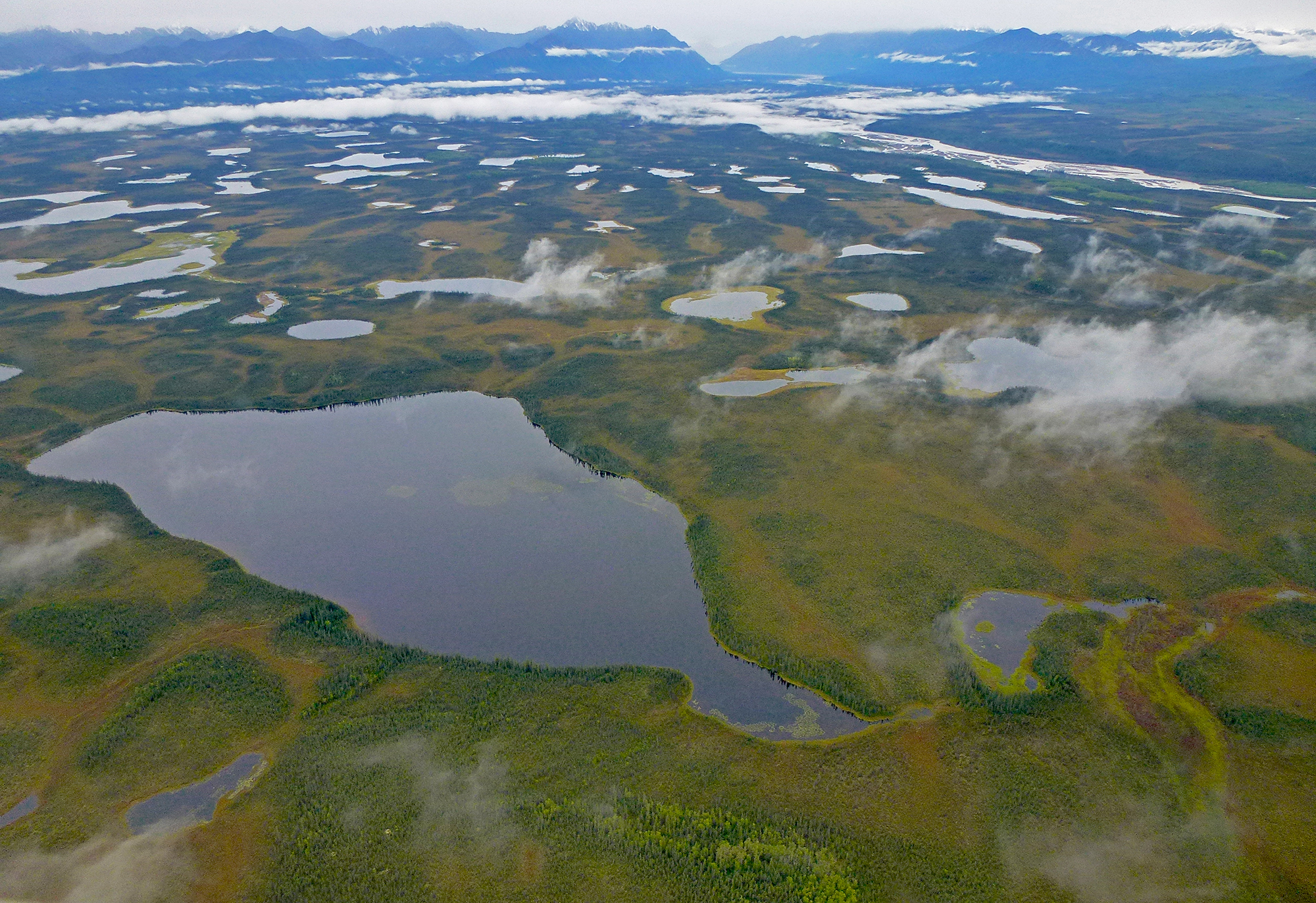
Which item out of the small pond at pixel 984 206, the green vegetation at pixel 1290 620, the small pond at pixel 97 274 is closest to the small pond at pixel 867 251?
the small pond at pixel 984 206

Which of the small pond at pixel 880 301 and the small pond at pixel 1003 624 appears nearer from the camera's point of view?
the small pond at pixel 1003 624

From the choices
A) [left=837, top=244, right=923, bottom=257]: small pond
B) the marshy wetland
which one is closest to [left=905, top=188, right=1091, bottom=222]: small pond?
[left=837, top=244, right=923, bottom=257]: small pond

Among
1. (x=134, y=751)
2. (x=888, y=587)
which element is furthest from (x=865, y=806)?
(x=134, y=751)

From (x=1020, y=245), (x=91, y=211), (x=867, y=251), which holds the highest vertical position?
(x=1020, y=245)

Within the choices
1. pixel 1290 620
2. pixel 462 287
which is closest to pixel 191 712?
pixel 1290 620

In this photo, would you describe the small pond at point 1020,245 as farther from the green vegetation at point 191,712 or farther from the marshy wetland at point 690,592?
the green vegetation at point 191,712

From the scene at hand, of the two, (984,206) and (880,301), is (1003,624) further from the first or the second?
(984,206)
